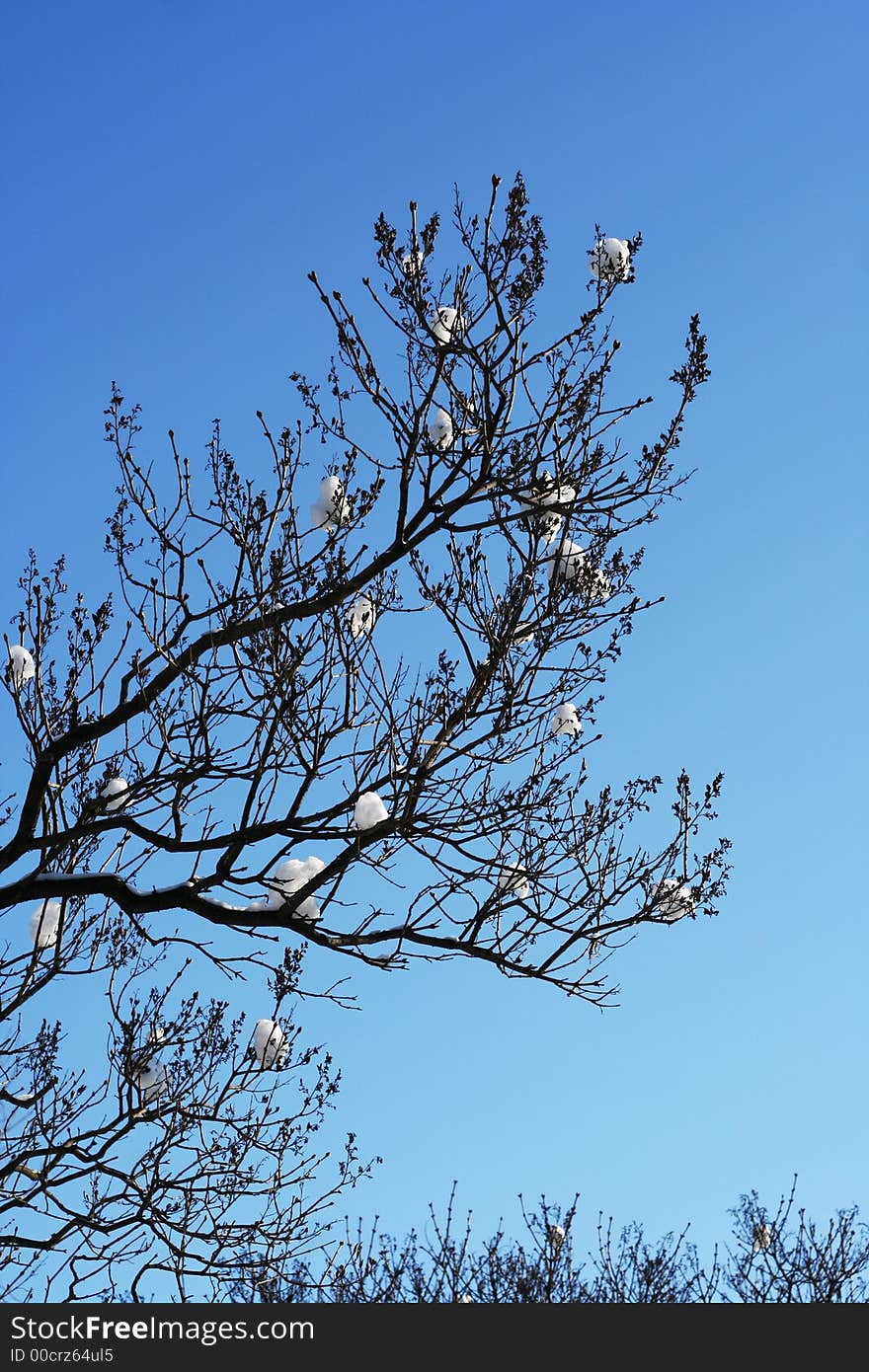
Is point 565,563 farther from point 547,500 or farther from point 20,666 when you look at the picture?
point 20,666

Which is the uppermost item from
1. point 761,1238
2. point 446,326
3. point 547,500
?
point 446,326

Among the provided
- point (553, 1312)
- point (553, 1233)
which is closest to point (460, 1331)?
point (553, 1312)

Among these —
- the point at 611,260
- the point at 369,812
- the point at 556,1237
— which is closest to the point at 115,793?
the point at 369,812

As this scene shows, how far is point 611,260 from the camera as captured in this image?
490 cm

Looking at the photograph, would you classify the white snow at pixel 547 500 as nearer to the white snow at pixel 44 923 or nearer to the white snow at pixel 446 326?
the white snow at pixel 446 326

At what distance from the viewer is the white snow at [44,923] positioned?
5379 mm

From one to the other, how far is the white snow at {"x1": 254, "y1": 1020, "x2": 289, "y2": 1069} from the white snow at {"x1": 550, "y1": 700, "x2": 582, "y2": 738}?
1896mm

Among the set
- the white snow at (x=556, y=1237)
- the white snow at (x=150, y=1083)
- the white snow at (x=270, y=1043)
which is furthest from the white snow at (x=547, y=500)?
the white snow at (x=556, y=1237)

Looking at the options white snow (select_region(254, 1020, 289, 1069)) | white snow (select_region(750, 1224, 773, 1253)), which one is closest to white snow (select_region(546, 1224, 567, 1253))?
white snow (select_region(750, 1224, 773, 1253))

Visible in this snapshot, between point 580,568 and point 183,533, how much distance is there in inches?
65.2

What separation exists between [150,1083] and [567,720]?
2.55m

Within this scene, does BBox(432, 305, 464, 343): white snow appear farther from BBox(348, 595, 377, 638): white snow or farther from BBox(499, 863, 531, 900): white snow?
BBox(499, 863, 531, 900): white snow

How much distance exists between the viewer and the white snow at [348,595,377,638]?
4.85m

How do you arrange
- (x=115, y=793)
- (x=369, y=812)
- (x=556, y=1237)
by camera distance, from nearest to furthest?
1. (x=369, y=812)
2. (x=115, y=793)
3. (x=556, y=1237)
